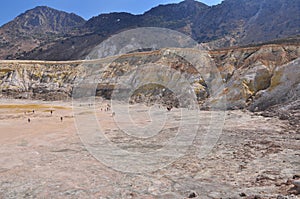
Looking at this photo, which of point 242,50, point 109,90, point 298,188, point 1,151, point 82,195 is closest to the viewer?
point 298,188

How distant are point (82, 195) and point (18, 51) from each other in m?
181

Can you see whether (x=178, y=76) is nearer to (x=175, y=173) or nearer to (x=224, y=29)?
(x=175, y=173)

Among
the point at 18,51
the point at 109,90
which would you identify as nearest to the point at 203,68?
the point at 109,90

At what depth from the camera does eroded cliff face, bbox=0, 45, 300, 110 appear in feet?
104

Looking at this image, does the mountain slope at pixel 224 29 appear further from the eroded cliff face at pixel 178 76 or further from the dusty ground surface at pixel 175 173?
the dusty ground surface at pixel 175 173

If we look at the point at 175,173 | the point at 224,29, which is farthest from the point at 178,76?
the point at 224,29

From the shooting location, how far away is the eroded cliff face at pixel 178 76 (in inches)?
1249

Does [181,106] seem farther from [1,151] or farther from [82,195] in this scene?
[82,195]

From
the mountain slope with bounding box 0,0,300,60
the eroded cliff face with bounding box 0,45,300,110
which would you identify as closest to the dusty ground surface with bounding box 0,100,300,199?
the eroded cliff face with bounding box 0,45,300,110

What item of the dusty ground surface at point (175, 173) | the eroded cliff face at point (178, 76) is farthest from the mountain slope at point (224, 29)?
the dusty ground surface at point (175, 173)

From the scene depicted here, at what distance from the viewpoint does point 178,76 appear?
54.6 meters

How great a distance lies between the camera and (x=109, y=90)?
6850cm

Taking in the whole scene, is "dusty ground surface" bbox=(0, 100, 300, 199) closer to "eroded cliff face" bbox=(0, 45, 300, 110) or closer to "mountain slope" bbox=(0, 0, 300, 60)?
"eroded cliff face" bbox=(0, 45, 300, 110)

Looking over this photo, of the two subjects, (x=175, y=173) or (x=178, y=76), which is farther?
(x=178, y=76)
